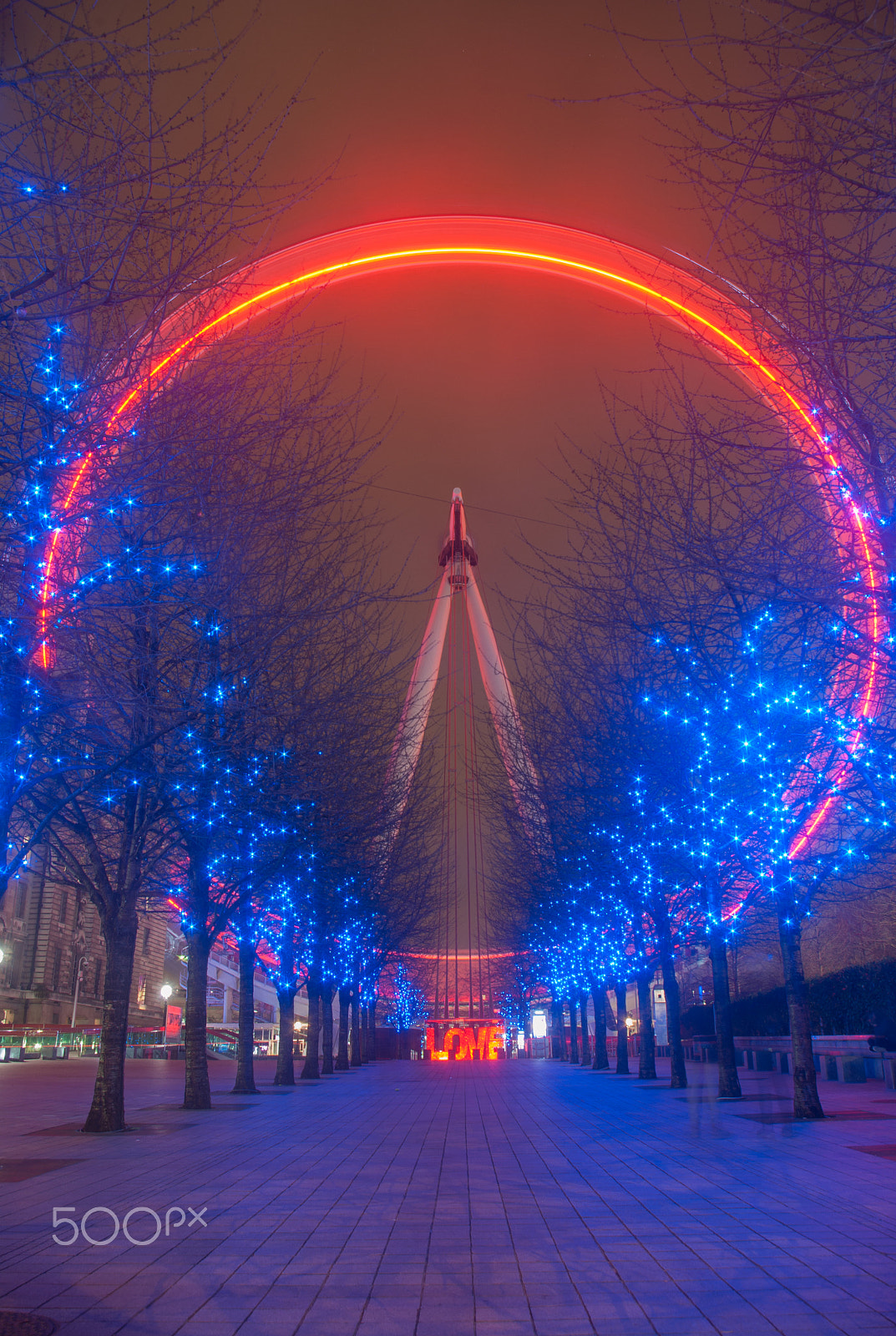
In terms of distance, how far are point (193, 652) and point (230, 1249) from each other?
7.75 meters

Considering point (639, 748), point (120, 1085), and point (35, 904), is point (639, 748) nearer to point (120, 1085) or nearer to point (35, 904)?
point (120, 1085)

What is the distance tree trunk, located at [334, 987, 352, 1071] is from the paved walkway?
23074 millimetres

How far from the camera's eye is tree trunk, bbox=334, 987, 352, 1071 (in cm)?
3681

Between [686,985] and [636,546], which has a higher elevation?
[636,546]

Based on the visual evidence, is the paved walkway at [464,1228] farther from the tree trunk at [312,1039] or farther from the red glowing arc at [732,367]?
the tree trunk at [312,1039]

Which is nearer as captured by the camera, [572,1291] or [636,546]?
[572,1291]

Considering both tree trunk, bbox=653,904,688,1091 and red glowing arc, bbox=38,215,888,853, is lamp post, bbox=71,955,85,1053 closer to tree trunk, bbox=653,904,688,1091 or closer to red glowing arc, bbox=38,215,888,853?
tree trunk, bbox=653,904,688,1091

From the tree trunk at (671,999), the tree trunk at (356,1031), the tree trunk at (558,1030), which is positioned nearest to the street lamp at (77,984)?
the tree trunk at (356,1031)

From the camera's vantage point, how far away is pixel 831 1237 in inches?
270

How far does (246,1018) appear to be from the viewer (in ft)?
70.8

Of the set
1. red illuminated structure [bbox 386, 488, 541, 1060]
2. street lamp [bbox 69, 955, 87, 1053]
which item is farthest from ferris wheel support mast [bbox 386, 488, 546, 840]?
street lamp [bbox 69, 955, 87, 1053]

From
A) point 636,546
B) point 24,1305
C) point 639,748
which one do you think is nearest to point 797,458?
point 636,546

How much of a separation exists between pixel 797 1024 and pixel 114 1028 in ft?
30.8

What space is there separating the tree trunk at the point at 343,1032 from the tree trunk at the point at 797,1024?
2406cm
